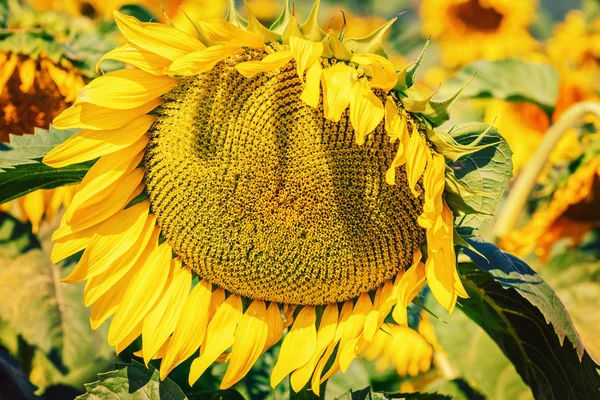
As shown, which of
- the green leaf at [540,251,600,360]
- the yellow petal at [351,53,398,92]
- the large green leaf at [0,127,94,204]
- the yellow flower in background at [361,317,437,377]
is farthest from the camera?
the yellow flower in background at [361,317,437,377]

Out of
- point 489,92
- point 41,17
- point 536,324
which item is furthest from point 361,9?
point 536,324

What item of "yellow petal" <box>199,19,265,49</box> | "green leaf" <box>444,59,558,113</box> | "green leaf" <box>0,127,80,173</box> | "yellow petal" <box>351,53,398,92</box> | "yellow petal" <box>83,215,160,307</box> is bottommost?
"yellow petal" <box>83,215,160,307</box>

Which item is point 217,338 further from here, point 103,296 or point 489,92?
point 489,92

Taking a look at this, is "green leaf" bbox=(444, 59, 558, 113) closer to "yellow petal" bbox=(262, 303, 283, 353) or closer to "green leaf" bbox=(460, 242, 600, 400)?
"green leaf" bbox=(460, 242, 600, 400)

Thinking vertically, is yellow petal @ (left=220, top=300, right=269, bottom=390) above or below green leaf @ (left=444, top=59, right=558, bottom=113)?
below

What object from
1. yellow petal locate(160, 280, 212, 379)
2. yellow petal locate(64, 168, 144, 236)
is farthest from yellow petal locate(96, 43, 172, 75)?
yellow petal locate(160, 280, 212, 379)

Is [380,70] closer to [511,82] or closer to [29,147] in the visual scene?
[29,147]

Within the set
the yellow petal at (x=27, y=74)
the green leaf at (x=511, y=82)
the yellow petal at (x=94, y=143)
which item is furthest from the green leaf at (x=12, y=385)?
the green leaf at (x=511, y=82)
